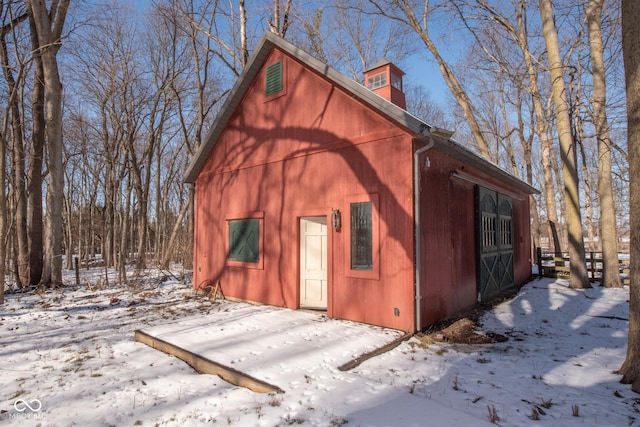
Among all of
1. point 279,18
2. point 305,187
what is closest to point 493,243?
point 305,187

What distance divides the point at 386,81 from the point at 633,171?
6212mm

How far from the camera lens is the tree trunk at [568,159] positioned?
1094 centimetres

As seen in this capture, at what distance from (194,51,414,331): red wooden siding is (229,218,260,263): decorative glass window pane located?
0.84 feet

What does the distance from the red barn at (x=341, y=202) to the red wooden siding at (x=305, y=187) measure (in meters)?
0.02

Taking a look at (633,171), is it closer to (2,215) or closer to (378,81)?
(378,81)

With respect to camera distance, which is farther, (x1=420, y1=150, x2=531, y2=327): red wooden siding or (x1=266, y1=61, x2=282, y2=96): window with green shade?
(x1=266, y1=61, x2=282, y2=96): window with green shade

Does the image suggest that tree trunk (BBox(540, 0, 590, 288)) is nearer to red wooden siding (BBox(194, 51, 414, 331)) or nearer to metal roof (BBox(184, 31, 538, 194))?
metal roof (BBox(184, 31, 538, 194))

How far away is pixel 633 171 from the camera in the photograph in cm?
394

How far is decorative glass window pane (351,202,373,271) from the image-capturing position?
260 inches

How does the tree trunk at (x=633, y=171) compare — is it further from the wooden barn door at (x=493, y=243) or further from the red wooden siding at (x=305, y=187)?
the wooden barn door at (x=493, y=243)

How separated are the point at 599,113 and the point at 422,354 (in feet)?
33.3

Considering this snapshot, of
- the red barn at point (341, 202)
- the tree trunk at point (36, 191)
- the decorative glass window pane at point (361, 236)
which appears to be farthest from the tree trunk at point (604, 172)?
the tree trunk at point (36, 191)

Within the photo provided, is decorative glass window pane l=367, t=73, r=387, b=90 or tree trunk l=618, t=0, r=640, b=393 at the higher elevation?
decorative glass window pane l=367, t=73, r=387, b=90

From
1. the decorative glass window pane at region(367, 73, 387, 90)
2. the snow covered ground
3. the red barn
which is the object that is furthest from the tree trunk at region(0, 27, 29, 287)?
the decorative glass window pane at region(367, 73, 387, 90)
